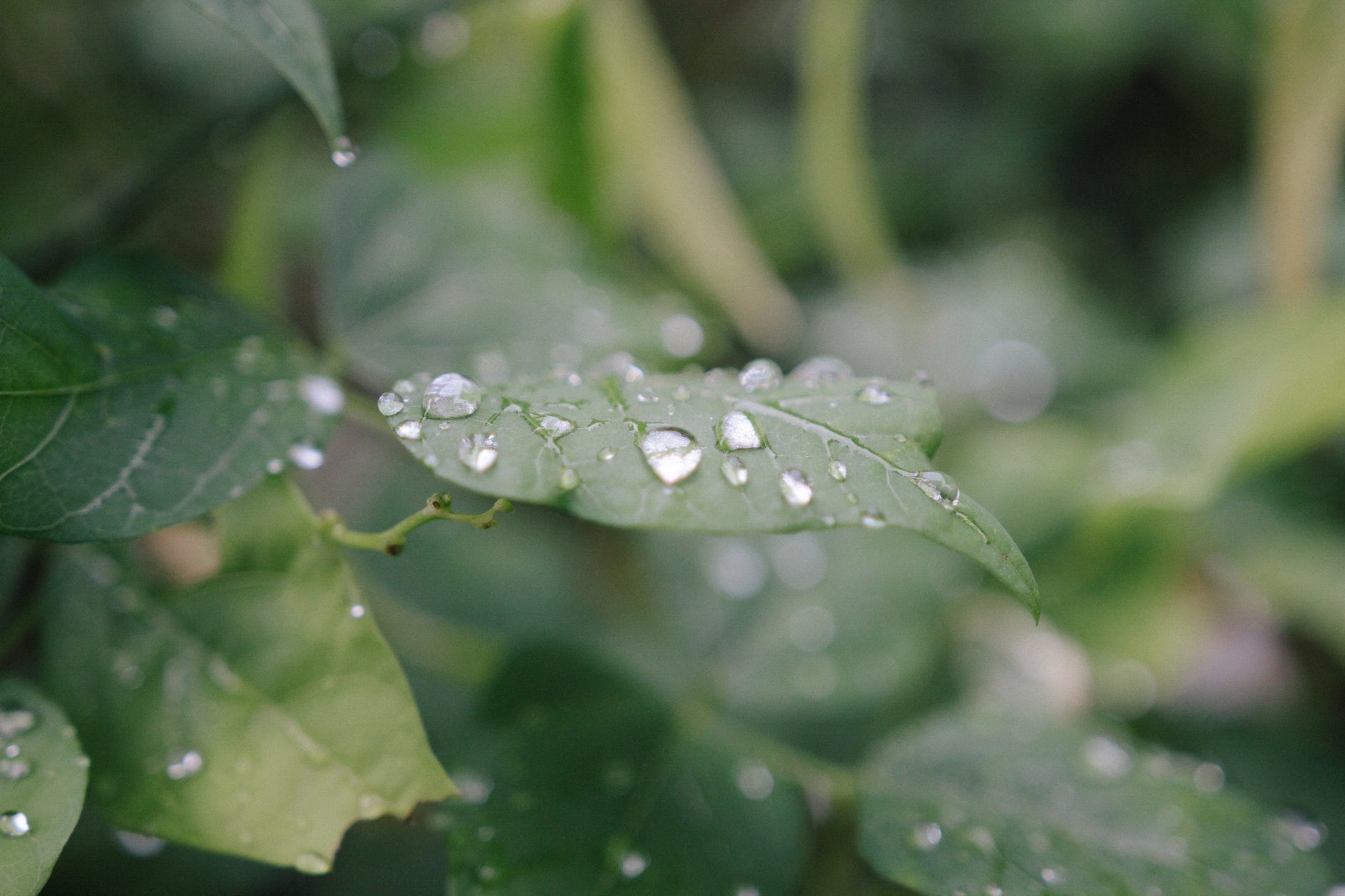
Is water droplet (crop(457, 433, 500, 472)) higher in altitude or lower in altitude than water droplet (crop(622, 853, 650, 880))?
higher

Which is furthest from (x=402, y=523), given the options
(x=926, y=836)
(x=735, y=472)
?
(x=926, y=836)

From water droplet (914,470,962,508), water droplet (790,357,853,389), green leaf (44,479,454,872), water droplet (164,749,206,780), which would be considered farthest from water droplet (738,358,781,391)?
water droplet (164,749,206,780)

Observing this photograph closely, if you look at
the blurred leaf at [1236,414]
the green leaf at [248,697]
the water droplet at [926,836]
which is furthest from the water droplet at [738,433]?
the blurred leaf at [1236,414]

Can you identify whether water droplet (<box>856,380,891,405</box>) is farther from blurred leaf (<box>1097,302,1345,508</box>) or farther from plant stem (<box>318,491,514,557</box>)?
blurred leaf (<box>1097,302,1345,508</box>)

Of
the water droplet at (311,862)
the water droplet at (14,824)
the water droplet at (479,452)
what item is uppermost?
the water droplet at (479,452)

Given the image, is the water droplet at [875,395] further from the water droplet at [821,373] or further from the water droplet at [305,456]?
the water droplet at [305,456]

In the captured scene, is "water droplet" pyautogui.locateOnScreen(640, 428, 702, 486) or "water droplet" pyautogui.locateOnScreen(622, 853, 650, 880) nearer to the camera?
"water droplet" pyautogui.locateOnScreen(640, 428, 702, 486)

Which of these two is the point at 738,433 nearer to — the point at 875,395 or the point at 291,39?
the point at 875,395

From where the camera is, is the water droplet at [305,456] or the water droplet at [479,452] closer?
the water droplet at [479,452]
